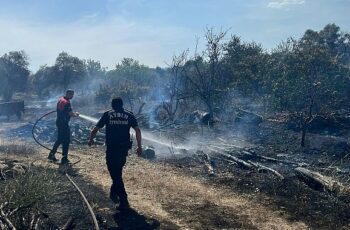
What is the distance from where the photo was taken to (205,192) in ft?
26.3

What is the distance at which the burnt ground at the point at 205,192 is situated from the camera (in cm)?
611

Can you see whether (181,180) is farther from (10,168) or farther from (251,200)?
(10,168)

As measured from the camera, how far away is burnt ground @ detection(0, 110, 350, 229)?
611 cm

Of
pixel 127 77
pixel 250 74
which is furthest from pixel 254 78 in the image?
pixel 127 77

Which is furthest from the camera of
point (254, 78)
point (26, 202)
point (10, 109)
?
point (10, 109)

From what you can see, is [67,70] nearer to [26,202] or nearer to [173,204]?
[173,204]

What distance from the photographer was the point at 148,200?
7391 mm

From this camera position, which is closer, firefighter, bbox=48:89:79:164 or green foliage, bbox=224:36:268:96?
firefighter, bbox=48:89:79:164

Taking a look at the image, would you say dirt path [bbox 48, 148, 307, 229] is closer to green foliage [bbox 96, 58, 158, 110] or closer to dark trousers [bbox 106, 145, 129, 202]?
dark trousers [bbox 106, 145, 129, 202]

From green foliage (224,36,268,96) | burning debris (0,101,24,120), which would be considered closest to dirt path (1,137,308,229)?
green foliage (224,36,268,96)

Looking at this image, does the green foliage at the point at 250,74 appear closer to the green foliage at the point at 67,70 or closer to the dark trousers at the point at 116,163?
the dark trousers at the point at 116,163

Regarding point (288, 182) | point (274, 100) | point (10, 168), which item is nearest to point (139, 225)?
point (288, 182)

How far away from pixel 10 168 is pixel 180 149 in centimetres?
638

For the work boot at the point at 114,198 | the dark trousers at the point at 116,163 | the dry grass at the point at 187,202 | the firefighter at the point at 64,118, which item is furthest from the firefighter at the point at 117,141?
the firefighter at the point at 64,118
